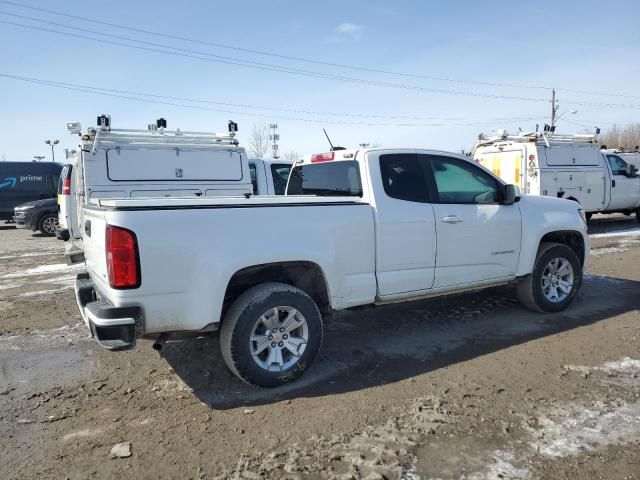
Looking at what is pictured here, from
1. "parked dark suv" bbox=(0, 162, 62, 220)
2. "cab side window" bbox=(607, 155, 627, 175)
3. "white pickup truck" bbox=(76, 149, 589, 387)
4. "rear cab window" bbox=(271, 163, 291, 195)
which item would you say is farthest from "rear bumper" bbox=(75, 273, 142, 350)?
"parked dark suv" bbox=(0, 162, 62, 220)

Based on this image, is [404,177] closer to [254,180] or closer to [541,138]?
[254,180]

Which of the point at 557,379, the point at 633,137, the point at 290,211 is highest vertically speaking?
the point at 633,137

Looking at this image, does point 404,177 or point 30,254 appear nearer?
point 404,177

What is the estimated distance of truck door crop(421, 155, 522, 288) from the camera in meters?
4.94

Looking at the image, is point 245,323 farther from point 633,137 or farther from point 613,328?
point 633,137

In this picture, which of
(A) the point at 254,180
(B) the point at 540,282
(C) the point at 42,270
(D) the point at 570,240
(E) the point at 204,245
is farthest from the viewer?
(A) the point at 254,180

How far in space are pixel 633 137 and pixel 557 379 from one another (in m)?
85.7

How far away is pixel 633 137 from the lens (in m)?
75.2

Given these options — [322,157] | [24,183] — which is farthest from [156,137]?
[24,183]

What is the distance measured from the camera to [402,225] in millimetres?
4609

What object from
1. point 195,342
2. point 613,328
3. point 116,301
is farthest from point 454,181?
point 116,301

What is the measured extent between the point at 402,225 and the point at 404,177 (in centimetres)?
53

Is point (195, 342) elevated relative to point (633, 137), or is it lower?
lower

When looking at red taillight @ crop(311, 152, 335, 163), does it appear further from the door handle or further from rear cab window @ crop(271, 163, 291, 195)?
rear cab window @ crop(271, 163, 291, 195)
